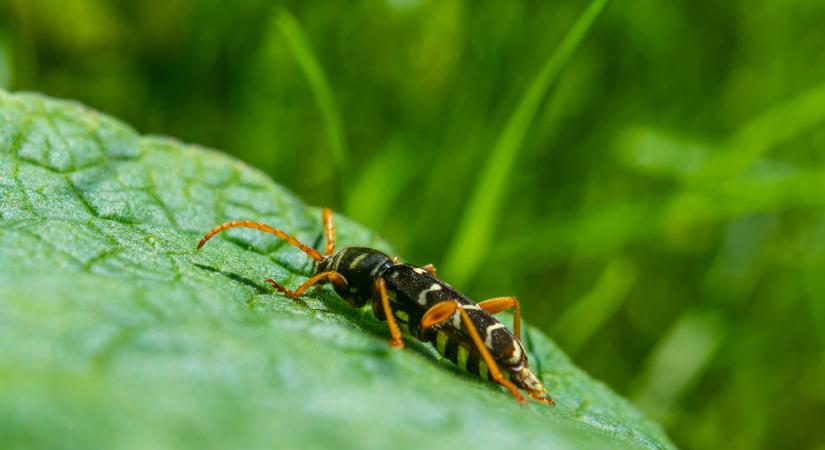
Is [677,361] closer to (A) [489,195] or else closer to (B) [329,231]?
(A) [489,195]

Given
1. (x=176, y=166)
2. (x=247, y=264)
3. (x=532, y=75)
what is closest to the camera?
(x=247, y=264)

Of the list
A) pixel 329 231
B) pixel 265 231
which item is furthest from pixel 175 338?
pixel 329 231

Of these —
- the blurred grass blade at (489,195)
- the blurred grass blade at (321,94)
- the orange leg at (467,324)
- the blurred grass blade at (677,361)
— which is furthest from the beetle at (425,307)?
the blurred grass blade at (677,361)

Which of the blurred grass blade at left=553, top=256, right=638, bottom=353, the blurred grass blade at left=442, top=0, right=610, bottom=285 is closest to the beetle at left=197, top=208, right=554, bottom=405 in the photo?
the blurred grass blade at left=442, top=0, right=610, bottom=285

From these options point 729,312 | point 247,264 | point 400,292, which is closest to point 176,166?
point 247,264

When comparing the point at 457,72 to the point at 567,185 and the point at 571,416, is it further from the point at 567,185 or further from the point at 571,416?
the point at 571,416

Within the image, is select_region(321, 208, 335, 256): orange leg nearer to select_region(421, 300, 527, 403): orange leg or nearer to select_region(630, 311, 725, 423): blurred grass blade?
select_region(421, 300, 527, 403): orange leg
